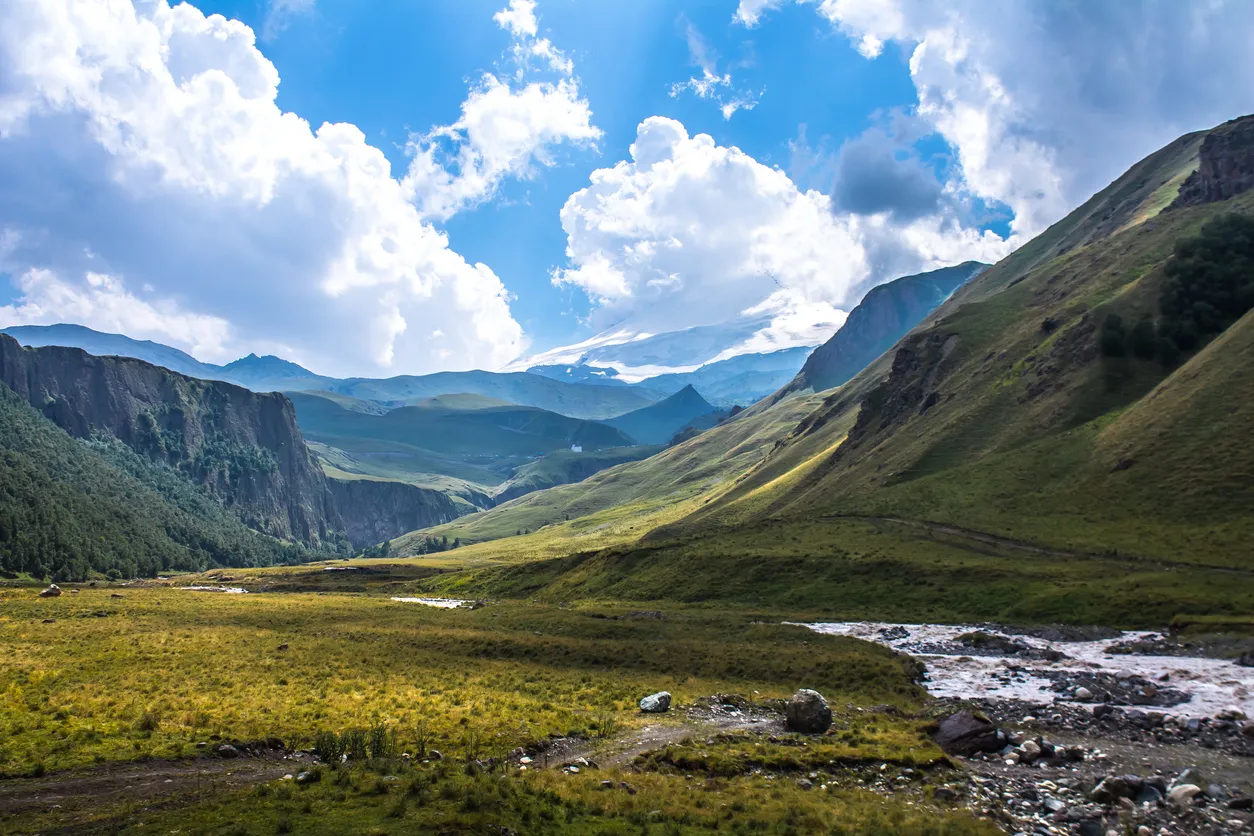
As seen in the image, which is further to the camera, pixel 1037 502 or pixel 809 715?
pixel 1037 502

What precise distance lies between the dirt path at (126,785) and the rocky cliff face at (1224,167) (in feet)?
733

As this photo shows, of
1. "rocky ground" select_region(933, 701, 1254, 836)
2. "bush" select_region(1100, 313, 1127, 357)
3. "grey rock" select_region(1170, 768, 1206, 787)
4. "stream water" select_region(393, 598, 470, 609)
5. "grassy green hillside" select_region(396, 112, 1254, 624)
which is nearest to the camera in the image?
"rocky ground" select_region(933, 701, 1254, 836)

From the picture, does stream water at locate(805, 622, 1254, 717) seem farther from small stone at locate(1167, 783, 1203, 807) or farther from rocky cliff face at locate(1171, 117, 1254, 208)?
rocky cliff face at locate(1171, 117, 1254, 208)

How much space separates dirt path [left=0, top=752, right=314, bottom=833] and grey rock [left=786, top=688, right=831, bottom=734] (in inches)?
823

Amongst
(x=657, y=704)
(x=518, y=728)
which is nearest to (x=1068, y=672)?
(x=657, y=704)

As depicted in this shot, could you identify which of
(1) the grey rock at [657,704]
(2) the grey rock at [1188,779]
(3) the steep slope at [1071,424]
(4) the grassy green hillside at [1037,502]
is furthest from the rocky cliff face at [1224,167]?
(1) the grey rock at [657,704]

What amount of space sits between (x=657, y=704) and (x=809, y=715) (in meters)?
8.05

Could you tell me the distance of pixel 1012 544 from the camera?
79.2m

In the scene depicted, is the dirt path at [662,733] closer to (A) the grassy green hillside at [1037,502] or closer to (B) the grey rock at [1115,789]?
(B) the grey rock at [1115,789]

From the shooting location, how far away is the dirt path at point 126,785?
19.9m

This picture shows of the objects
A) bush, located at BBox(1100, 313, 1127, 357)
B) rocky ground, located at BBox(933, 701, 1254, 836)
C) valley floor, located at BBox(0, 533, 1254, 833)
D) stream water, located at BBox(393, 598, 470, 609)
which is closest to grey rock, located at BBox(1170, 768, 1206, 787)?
rocky ground, located at BBox(933, 701, 1254, 836)

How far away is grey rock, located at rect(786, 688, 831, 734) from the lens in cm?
3178

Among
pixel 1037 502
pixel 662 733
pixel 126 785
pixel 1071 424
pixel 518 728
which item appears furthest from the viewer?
pixel 1071 424

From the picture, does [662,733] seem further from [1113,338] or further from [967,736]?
[1113,338]
